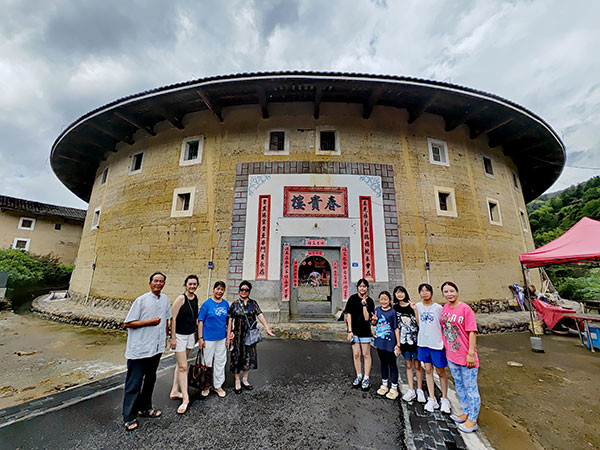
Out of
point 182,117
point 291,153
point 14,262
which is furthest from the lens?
point 14,262

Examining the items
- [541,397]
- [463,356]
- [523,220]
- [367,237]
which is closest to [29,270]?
[367,237]

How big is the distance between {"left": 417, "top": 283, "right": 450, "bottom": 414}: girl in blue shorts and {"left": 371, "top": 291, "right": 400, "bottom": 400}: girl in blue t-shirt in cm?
30

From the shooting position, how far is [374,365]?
173 inches

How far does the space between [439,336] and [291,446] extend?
2.00 m

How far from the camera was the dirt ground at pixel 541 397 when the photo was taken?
2.56 metres

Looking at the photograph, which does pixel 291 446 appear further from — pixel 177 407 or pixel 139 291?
pixel 139 291

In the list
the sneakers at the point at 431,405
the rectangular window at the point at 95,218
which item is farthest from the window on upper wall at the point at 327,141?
the rectangular window at the point at 95,218

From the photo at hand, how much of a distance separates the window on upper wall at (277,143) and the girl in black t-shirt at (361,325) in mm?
6455

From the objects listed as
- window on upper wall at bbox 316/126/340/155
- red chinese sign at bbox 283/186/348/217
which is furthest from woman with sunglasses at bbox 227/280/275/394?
window on upper wall at bbox 316/126/340/155

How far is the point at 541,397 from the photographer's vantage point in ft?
11.3

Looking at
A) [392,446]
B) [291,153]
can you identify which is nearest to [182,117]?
[291,153]

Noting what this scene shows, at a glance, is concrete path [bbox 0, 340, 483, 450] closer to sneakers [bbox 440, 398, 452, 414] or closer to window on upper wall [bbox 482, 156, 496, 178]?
sneakers [bbox 440, 398, 452, 414]

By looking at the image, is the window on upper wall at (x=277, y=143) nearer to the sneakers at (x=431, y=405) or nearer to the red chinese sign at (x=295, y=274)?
the red chinese sign at (x=295, y=274)

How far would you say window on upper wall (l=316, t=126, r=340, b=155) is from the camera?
8.61 m
